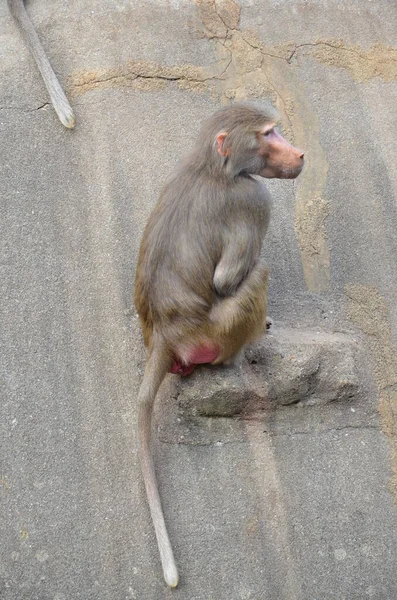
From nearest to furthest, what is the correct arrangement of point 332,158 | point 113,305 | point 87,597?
point 87,597 → point 113,305 → point 332,158

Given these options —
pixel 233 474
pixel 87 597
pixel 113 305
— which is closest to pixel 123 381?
pixel 113 305

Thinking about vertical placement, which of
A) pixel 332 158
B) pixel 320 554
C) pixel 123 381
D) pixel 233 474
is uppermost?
pixel 332 158

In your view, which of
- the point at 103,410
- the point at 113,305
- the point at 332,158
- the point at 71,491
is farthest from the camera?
the point at 332,158

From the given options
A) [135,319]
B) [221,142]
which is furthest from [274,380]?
[221,142]

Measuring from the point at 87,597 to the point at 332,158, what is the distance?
358 cm

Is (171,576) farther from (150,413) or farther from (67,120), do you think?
(67,120)

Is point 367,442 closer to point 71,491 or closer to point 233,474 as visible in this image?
point 233,474

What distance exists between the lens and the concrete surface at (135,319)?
4250 mm

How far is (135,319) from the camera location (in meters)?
5.00

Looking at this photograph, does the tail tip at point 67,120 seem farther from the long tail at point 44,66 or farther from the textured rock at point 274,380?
the textured rock at point 274,380

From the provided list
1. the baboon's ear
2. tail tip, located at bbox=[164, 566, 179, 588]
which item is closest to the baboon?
the baboon's ear

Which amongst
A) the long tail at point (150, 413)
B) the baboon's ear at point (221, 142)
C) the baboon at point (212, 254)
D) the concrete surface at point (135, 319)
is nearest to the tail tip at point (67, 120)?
the concrete surface at point (135, 319)

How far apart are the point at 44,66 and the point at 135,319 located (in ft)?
7.30

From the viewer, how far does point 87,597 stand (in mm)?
4070
